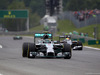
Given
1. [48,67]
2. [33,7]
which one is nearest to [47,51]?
[48,67]

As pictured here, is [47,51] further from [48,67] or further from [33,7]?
[33,7]

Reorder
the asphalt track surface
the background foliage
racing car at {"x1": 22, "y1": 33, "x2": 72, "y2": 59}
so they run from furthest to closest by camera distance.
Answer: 1. the background foliage
2. racing car at {"x1": 22, "y1": 33, "x2": 72, "y2": 59}
3. the asphalt track surface

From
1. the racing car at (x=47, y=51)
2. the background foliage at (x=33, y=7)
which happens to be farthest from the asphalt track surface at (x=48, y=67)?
the background foliage at (x=33, y=7)

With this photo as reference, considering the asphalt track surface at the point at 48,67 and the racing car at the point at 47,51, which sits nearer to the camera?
the asphalt track surface at the point at 48,67

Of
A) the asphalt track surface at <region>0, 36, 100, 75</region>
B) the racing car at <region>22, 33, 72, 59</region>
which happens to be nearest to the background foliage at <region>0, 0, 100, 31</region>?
the racing car at <region>22, 33, 72, 59</region>

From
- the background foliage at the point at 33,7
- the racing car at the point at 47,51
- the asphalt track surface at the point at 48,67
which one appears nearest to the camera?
the asphalt track surface at the point at 48,67

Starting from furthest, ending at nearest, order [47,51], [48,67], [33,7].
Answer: [33,7]
[47,51]
[48,67]

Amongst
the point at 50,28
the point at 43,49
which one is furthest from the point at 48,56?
the point at 50,28

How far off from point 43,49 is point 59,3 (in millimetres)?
104000

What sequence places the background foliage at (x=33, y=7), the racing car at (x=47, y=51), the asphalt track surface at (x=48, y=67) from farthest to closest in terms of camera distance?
the background foliage at (x=33, y=7) < the racing car at (x=47, y=51) < the asphalt track surface at (x=48, y=67)

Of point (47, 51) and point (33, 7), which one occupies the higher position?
point (33, 7)

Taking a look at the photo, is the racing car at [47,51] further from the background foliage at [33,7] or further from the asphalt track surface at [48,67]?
the background foliage at [33,7]

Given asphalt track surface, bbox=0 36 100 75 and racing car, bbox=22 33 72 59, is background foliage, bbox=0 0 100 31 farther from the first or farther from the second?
asphalt track surface, bbox=0 36 100 75

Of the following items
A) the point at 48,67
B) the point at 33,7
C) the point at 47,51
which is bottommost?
the point at 48,67
